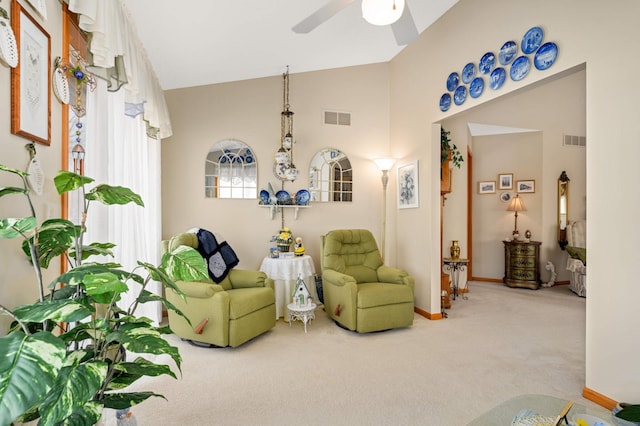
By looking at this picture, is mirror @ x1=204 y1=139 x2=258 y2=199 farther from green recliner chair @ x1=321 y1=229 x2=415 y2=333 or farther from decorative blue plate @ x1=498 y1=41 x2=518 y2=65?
decorative blue plate @ x1=498 y1=41 x2=518 y2=65

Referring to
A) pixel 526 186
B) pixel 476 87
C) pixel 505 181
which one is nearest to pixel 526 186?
pixel 526 186

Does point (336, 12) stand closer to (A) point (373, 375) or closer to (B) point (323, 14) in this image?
(B) point (323, 14)

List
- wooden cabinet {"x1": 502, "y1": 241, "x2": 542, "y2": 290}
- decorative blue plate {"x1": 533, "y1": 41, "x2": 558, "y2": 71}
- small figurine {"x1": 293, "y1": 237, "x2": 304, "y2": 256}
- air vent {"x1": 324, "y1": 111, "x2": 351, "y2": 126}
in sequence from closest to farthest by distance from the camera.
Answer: decorative blue plate {"x1": 533, "y1": 41, "x2": 558, "y2": 71}
small figurine {"x1": 293, "y1": 237, "x2": 304, "y2": 256}
air vent {"x1": 324, "y1": 111, "x2": 351, "y2": 126}
wooden cabinet {"x1": 502, "y1": 241, "x2": 542, "y2": 290}

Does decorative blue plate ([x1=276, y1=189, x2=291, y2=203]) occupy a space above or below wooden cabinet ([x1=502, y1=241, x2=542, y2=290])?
above

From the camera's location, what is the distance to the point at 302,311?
11.3 feet

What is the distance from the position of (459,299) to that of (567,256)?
2.54 m

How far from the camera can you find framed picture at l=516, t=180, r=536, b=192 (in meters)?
5.97

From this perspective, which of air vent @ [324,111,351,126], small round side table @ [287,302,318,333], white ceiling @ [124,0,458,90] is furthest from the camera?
air vent @ [324,111,351,126]

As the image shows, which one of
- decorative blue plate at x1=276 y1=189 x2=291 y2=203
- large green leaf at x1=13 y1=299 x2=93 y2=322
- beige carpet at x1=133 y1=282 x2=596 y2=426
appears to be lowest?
beige carpet at x1=133 y1=282 x2=596 y2=426

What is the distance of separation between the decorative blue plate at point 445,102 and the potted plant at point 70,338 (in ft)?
10.6

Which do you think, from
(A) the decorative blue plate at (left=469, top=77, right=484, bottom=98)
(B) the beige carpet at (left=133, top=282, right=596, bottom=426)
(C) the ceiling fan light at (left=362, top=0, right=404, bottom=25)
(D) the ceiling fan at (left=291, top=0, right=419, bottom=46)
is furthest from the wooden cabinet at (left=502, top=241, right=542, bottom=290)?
(C) the ceiling fan light at (left=362, top=0, right=404, bottom=25)

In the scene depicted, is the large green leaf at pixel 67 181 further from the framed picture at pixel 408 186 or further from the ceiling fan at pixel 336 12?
the framed picture at pixel 408 186

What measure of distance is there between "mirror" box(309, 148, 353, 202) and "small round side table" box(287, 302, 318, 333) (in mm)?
1539

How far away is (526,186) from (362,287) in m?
4.34
